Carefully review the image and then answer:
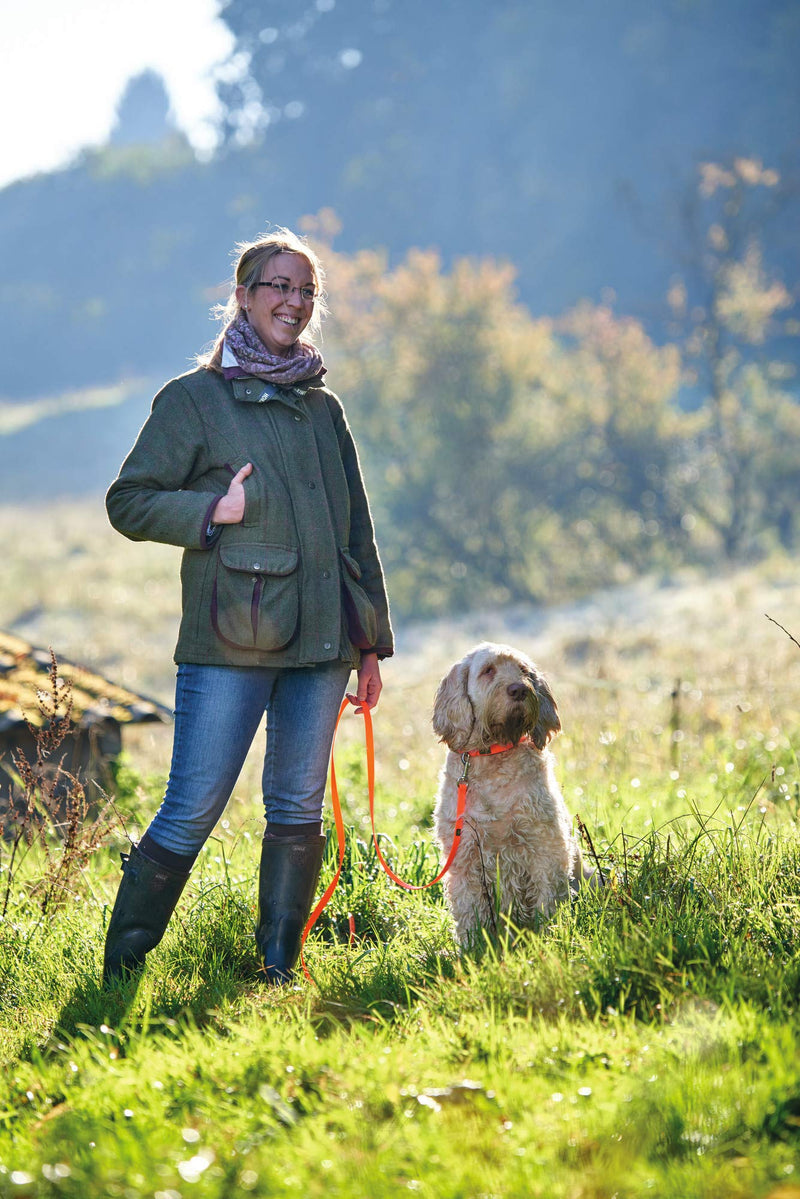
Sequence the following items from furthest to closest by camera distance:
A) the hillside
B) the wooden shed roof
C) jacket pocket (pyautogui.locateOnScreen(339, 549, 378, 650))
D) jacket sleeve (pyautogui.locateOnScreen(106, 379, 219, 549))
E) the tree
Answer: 1. the hillside
2. the tree
3. the wooden shed roof
4. jacket pocket (pyautogui.locateOnScreen(339, 549, 378, 650))
5. jacket sleeve (pyautogui.locateOnScreen(106, 379, 219, 549))

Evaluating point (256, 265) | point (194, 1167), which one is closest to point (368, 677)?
point (256, 265)

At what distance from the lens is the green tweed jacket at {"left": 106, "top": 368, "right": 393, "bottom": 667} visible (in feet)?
11.5

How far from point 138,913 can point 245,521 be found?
1360 millimetres

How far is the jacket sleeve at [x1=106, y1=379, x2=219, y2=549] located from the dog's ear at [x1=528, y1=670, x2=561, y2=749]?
4.43 feet

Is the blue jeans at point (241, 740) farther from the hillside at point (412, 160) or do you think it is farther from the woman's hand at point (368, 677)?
the hillside at point (412, 160)

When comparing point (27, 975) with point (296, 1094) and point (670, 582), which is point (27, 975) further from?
point (670, 582)

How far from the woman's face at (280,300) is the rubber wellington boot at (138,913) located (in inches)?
71.6

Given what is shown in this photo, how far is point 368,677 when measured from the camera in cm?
399

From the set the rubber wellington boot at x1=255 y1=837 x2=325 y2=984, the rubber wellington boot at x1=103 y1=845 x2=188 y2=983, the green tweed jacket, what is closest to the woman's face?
the green tweed jacket

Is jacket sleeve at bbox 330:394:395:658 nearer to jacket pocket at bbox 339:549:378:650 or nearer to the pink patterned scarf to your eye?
jacket pocket at bbox 339:549:378:650

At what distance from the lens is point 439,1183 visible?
2.18 m

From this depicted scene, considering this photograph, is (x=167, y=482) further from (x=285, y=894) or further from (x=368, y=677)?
(x=285, y=894)

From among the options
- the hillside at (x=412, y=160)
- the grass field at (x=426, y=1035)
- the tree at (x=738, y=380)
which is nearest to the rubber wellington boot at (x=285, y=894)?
the grass field at (x=426, y=1035)

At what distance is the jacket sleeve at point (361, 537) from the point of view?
4.00 m
